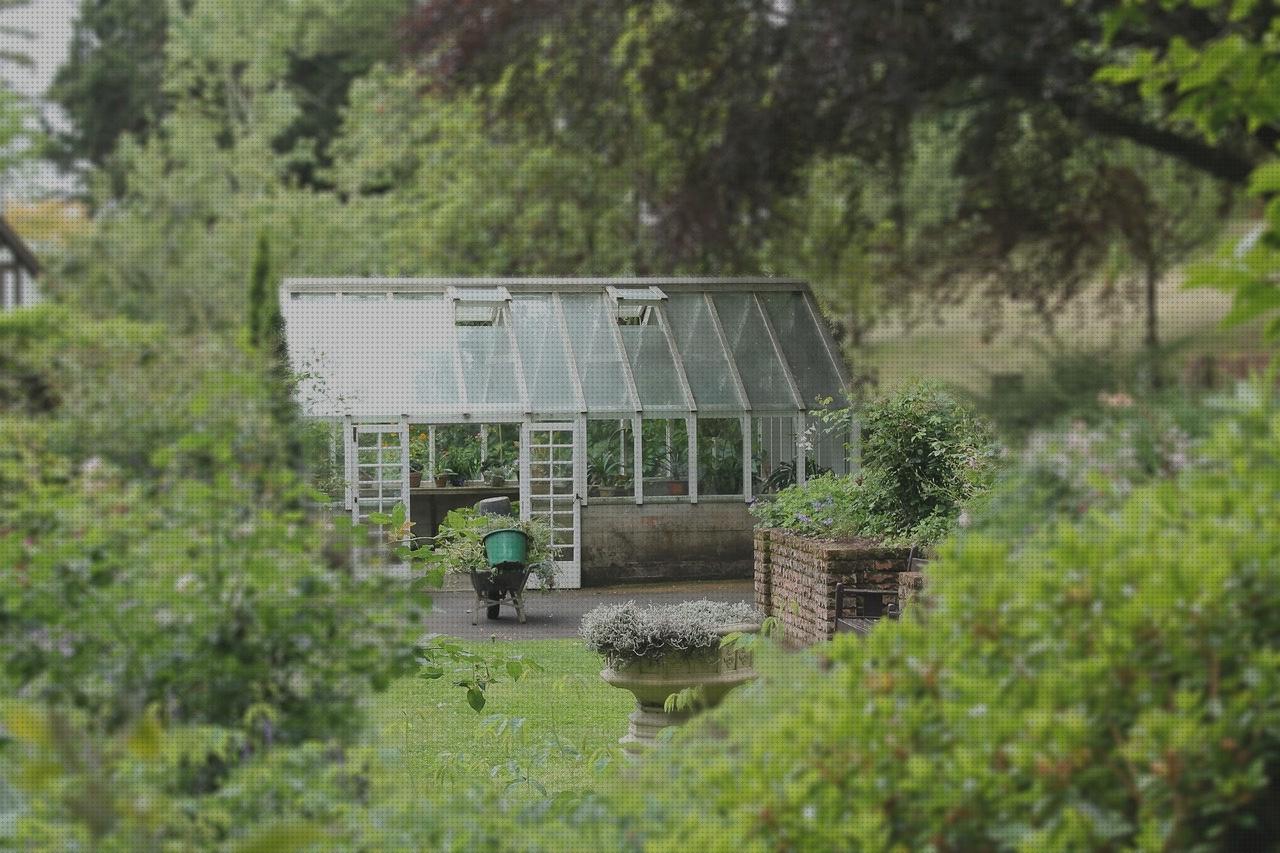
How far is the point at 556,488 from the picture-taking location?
23.0 feet

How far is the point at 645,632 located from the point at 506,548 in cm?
266

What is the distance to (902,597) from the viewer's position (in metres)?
4.44

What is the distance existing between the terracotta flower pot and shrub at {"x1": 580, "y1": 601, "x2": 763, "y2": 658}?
0.02 metres

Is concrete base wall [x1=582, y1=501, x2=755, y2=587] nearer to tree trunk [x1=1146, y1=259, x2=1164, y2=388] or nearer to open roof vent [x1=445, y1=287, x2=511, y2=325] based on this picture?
open roof vent [x1=445, y1=287, x2=511, y2=325]

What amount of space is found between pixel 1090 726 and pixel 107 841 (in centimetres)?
120

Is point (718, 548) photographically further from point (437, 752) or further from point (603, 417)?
point (437, 752)

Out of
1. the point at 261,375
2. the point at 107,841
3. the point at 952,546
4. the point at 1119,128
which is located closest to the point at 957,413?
the point at 1119,128

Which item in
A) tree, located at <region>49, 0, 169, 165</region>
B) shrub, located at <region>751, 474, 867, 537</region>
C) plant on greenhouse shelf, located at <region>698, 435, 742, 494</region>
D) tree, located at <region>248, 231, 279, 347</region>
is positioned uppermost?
tree, located at <region>49, 0, 169, 165</region>

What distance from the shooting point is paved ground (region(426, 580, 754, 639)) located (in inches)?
228

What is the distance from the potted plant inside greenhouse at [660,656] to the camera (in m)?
4.01

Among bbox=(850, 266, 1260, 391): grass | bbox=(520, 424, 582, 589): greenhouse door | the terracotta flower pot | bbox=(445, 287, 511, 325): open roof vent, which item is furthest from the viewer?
bbox=(445, 287, 511, 325): open roof vent

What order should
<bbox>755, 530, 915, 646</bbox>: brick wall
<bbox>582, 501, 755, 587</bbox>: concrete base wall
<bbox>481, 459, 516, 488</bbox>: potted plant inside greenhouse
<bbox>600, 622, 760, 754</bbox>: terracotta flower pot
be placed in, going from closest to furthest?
<bbox>600, 622, 760, 754</bbox>: terracotta flower pot, <bbox>755, 530, 915, 646</bbox>: brick wall, <bbox>582, 501, 755, 587</bbox>: concrete base wall, <bbox>481, 459, 516, 488</bbox>: potted plant inside greenhouse

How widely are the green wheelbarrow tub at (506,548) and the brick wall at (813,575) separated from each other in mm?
1483

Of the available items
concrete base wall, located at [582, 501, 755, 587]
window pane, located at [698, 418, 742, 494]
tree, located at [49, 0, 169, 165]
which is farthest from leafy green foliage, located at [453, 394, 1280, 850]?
tree, located at [49, 0, 169, 165]
